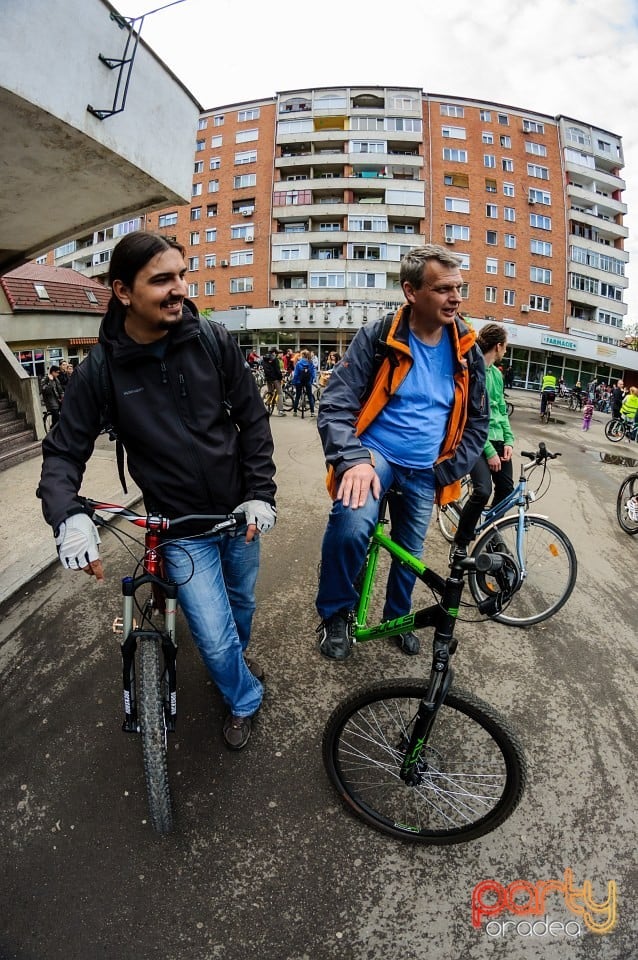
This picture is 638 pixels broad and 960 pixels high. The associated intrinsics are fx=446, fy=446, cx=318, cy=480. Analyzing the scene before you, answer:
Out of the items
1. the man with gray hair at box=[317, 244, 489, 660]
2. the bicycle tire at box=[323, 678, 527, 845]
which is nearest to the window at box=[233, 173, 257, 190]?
the man with gray hair at box=[317, 244, 489, 660]

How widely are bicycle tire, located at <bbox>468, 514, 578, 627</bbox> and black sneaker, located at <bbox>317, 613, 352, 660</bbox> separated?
1.18 meters

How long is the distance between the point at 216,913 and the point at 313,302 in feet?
133

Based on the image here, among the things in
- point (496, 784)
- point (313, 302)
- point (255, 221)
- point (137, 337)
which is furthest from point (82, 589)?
point (255, 221)

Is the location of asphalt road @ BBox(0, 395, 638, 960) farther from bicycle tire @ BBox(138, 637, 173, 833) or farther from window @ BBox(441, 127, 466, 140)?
window @ BBox(441, 127, 466, 140)

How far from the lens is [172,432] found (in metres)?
1.95

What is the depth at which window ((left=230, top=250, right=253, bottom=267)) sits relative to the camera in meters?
40.8

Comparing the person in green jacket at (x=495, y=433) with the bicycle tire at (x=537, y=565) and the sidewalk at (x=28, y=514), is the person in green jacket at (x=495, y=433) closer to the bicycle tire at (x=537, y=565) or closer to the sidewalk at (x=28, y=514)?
the bicycle tire at (x=537, y=565)

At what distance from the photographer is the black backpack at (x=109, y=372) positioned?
191 centimetres

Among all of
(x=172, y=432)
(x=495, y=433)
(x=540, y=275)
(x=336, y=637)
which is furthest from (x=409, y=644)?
(x=540, y=275)

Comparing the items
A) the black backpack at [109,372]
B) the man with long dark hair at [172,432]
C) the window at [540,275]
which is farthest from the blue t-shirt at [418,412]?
the window at [540,275]

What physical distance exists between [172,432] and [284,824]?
1.78 metres

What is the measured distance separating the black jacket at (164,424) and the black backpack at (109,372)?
0.7 inches

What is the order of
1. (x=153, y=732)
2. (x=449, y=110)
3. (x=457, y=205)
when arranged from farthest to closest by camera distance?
(x=449, y=110) → (x=457, y=205) → (x=153, y=732)

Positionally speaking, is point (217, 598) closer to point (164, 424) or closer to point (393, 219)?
point (164, 424)
